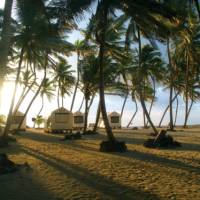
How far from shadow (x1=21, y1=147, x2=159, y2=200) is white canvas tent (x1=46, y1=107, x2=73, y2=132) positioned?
1838 centimetres

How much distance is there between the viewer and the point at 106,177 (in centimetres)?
965

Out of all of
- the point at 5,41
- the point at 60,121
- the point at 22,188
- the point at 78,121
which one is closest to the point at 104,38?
the point at 5,41

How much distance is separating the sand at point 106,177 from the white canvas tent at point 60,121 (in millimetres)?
16684

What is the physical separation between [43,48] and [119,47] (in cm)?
604

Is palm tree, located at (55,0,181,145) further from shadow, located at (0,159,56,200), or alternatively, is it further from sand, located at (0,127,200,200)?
shadow, located at (0,159,56,200)

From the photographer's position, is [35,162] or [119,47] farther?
[119,47]

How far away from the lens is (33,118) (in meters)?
53.1

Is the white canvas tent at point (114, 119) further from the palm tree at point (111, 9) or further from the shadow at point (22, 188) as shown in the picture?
the shadow at point (22, 188)

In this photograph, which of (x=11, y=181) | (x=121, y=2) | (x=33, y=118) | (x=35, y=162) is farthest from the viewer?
(x=33, y=118)

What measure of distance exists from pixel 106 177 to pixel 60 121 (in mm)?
21538

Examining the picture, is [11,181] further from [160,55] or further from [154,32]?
[160,55]

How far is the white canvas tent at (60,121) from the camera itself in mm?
30906

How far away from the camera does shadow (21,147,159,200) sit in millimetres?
7782

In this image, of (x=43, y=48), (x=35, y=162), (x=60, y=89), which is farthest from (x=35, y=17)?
(x=60, y=89)
